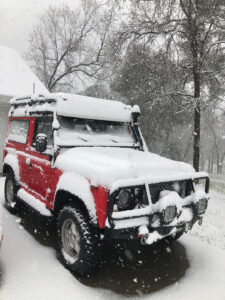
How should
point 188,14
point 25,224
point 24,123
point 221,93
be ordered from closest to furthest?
point 25,224 → point 24,123 → point 188,14 → point 221,93

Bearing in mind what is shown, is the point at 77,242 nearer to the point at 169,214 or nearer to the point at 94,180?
the point at 94,180

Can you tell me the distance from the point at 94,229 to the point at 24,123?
9.72 ft

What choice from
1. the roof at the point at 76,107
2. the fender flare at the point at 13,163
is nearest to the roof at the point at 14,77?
the fender flare at the point at 13,163

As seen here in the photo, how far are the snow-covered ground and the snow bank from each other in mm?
1268

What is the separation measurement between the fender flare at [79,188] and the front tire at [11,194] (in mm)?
1938

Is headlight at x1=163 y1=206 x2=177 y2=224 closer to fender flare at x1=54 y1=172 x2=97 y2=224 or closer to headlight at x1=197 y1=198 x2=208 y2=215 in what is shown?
headlight at x1=197 y1=198 x2=208 y2=215

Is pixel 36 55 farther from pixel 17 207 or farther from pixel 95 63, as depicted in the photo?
pixel 17 207

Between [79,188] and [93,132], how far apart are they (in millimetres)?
1467

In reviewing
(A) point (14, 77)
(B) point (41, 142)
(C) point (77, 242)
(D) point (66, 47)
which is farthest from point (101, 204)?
(D) point (66, 47)

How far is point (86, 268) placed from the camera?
10.7 feet

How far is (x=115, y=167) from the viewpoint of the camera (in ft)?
10.6

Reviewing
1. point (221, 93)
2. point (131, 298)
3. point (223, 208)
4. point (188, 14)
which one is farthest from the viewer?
point (221, 93)

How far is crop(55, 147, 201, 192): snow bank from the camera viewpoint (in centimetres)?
311

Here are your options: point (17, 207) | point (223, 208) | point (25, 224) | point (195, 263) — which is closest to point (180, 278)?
point (195, 263)
